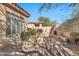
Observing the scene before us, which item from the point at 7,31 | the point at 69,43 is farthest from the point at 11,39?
the point at 69,43

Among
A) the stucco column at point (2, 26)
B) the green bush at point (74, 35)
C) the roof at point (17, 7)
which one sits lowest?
the green bush at point (74, 35)

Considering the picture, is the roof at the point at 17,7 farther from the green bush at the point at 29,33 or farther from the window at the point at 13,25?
the green bush at the point at 29,33

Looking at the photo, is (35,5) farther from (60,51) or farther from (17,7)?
(60,51)

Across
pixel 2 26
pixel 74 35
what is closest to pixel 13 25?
pixel 2 26

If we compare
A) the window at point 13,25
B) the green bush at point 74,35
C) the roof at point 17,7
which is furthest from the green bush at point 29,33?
the green bush at point 74,35

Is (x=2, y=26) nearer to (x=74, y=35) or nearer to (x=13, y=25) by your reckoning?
(x=13, y=25)

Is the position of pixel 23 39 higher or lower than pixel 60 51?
higher

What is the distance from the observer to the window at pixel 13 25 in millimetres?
2168

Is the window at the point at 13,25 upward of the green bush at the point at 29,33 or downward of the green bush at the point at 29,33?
upward

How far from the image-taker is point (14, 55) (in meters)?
2.15

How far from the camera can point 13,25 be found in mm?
2195

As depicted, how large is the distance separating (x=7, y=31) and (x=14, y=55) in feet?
1.07

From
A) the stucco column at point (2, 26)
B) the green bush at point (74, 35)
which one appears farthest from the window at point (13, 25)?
the green bush at point (74, 35)

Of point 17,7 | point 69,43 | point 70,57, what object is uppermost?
point 17,7
